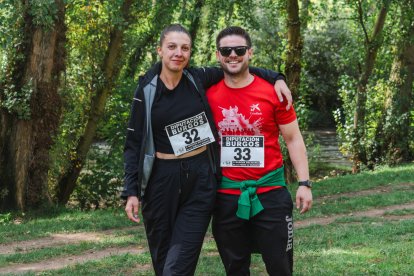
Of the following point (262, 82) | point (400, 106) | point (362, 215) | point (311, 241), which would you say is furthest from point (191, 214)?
point (400, 106)

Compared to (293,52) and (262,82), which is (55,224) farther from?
(293,52)

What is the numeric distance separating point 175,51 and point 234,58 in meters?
0.39

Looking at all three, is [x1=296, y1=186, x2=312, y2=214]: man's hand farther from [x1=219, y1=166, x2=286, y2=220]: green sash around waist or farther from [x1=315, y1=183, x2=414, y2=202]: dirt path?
[x1=315, y1=183, x2=414, y2=202]: dirt path

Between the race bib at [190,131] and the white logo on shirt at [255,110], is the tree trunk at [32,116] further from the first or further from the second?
the white logo on shirt at [255,110]

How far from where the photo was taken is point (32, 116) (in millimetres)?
11688

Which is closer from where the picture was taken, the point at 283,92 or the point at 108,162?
the point at 283,92

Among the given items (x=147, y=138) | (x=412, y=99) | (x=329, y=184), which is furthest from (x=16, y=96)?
(x=412, y=99)

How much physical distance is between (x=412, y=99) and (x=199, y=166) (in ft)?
49.3

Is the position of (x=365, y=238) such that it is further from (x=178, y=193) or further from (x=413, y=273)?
(x=178, y=193)

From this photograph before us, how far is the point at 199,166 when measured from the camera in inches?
167

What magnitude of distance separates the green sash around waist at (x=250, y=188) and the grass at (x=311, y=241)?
222cm

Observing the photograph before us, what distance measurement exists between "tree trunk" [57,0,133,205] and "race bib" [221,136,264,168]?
386 inches

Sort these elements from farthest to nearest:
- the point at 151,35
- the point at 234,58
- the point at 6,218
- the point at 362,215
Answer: the point at 151,35, the point at 6,218, the point at 362,215, the point at 234,58

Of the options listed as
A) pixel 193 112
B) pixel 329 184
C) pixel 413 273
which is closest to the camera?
pixel 193 112
